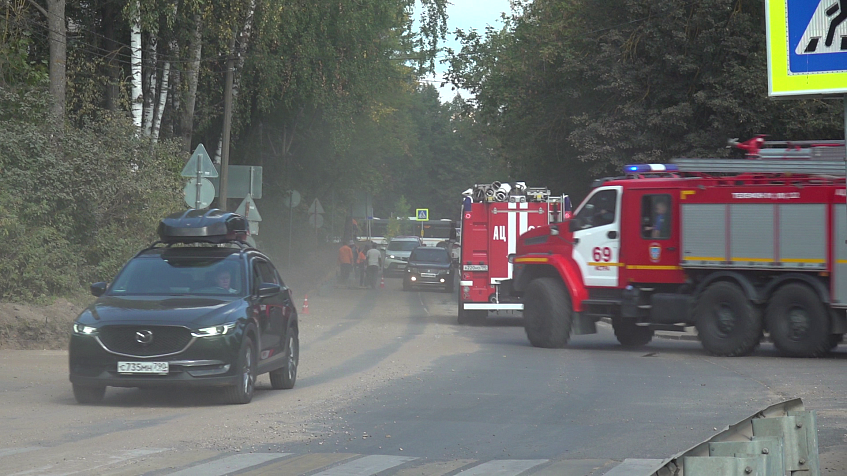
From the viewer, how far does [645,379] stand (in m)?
14.5

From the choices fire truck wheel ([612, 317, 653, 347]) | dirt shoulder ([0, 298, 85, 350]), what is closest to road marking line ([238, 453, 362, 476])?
dirt shoulder ([0, 298, 85, 350])

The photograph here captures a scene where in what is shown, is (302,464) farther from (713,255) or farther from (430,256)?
(430,256)

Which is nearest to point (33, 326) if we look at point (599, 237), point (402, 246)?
point (599, 237)

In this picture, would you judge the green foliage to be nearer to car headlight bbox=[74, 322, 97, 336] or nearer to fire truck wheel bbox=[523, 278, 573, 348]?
car headlight bbox=[74, 322, 97, 336]

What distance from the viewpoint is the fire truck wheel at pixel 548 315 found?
19562 mm

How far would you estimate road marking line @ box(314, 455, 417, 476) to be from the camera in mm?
7656

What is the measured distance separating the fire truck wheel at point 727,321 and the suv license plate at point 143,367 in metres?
10.0

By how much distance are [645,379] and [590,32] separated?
2240 centimetres

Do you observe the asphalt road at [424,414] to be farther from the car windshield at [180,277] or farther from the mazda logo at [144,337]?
the car windshield at [180,277]

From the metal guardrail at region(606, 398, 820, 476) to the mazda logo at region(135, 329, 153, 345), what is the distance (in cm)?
657

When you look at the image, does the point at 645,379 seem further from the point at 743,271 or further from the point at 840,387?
the point at 743,271

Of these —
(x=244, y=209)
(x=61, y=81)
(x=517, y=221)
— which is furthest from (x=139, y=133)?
(x=517, y=221)

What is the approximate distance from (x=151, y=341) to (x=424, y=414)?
2.78 metres

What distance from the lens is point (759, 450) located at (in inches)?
189
